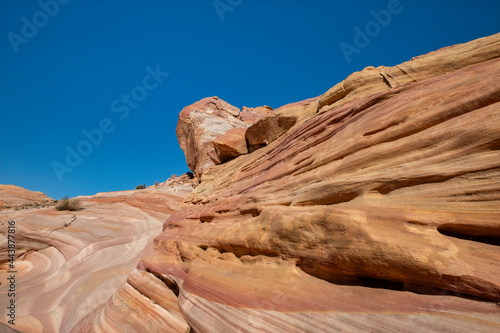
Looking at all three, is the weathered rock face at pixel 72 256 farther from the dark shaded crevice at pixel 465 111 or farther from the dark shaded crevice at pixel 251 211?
the dark shaded crevice at pixel 465 111

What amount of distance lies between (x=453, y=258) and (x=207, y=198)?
32.2ft

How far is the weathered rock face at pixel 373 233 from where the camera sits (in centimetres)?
310

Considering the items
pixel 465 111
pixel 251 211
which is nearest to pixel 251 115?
pixel 251 211

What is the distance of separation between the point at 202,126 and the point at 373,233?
66.8 ft

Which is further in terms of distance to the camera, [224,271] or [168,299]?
[168,299]

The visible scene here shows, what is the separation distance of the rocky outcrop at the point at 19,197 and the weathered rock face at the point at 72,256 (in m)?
9.86

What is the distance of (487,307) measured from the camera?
2.64 m

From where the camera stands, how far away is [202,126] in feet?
72.9

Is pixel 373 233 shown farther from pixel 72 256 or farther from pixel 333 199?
pixel 72 256

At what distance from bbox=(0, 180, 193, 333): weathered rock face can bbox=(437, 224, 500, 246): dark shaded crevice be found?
8.92 metres

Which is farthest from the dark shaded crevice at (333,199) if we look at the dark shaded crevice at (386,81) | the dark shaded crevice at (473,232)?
the dark shaded crevice at (386,81)

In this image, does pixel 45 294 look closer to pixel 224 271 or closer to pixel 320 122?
pixel 224 271

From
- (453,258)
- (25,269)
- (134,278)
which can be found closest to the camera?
(453,258)

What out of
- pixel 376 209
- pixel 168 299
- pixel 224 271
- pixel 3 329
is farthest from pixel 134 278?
pixel 376 209
